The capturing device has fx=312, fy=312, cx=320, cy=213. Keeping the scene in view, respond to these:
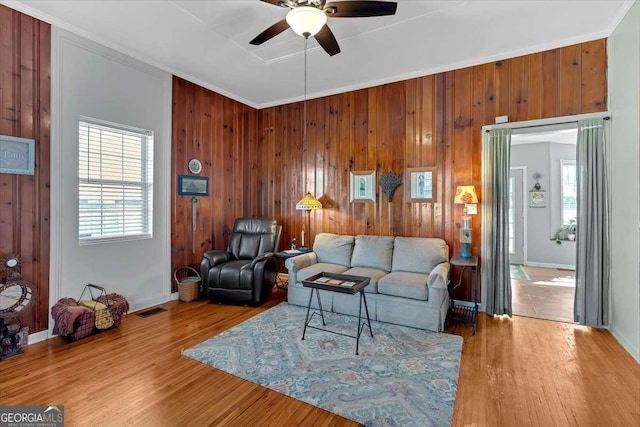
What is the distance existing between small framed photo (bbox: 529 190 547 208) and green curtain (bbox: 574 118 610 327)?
3.94 m

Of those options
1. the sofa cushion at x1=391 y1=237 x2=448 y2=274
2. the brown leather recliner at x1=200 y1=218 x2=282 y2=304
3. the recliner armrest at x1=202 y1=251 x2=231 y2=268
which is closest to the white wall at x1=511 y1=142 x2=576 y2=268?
A: the sofa cushion at x1=391 y1=237 x2=448 y2=274

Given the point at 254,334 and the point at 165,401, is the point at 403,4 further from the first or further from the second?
the point at 165,401

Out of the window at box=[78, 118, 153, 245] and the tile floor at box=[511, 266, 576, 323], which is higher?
the window at box=[78, 118, 153, 245]

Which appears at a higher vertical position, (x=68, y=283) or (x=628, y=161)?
(x=628, y=161)

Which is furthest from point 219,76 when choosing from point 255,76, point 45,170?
point 45,170

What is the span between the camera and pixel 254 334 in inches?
122

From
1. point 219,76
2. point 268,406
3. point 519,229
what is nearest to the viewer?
point 268,406

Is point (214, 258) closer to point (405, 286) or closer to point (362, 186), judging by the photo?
point (362, 186)

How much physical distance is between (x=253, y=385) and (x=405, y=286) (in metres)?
1.80

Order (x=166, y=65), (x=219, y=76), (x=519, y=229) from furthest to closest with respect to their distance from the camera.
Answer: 1. (x=519, y=229)
2. (x=219, y=76)
3. (x=166, y=65)

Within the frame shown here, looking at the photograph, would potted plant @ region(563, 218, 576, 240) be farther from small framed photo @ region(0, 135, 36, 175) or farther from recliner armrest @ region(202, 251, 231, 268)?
small framed photo @ region(0, 135, 36, 175)

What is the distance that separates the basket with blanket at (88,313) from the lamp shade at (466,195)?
155 inches

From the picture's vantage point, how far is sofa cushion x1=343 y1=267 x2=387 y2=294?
3.49m

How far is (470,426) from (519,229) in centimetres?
625
